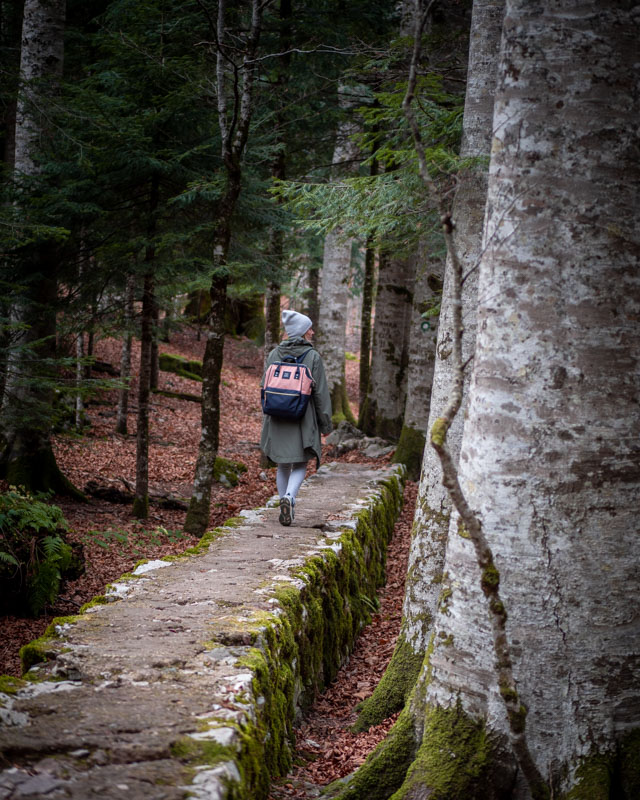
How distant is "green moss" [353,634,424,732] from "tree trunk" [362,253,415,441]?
920 cm

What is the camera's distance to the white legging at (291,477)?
6871 millimetres

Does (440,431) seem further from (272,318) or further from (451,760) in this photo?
(272,318)

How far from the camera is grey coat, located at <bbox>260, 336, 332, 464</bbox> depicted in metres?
6.71

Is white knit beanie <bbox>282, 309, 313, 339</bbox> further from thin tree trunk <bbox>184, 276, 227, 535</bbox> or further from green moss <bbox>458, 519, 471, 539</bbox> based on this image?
green moss <bbox>458, 519, 471, 539</bbox>

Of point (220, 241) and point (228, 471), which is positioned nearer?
point (220, 241)

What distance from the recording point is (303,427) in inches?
264

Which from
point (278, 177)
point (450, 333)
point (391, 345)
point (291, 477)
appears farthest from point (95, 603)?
point (391, 345)

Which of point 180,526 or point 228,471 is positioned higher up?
point 228,471

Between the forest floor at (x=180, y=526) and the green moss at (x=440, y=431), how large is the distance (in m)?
2.12

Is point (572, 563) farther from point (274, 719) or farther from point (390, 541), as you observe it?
point (390, 541)

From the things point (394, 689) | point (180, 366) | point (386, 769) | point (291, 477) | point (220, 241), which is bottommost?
point (394, 689)

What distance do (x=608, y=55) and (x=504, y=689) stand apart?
9.30ft

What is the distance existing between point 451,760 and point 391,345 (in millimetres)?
11049

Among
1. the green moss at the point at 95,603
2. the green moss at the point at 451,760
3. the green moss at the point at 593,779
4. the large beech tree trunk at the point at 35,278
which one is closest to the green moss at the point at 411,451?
the large beech tree trunk at the point at 35,278
